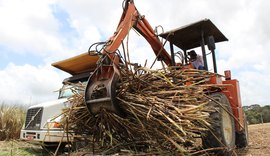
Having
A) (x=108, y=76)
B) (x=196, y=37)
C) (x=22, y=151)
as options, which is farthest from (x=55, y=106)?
(x=108, y=76)

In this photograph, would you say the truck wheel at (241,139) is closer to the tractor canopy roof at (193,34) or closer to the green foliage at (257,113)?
the tractor canopy roof at (193,34)

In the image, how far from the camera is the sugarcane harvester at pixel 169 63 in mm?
4340

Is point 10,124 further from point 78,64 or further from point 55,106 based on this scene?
point 78,64

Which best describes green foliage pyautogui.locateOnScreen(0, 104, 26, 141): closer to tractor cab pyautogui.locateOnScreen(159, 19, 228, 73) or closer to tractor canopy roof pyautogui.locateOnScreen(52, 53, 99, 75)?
tractor canopy roof pyautogui.locateOnScreen(52, 53, 99, 75)

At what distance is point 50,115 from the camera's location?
28.4 ft

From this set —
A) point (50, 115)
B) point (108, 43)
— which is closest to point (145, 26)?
point (108, 43)

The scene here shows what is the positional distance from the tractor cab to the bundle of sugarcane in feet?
4.54

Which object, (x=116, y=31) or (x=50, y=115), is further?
(x=50, y=115)

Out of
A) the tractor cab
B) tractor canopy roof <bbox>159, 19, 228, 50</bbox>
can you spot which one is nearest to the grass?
the tractor cab

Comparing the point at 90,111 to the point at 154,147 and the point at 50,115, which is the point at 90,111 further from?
the point at 50,115

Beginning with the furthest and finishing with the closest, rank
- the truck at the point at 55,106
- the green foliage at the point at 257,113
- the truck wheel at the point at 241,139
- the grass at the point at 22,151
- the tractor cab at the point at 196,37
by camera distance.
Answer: the green foliage at the point at 257,113 < the truck at the point at 55,106 < the grass at the point at 22,151 < the truck wheel at the point at 241,139 < the tractor cab at the point at 196,37

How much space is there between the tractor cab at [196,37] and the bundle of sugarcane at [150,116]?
1383 mm

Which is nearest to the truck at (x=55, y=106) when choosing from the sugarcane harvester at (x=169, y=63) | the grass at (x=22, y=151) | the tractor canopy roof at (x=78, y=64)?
the tractor canopy roof at (x=78, y=64)

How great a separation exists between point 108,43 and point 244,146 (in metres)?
3.92
